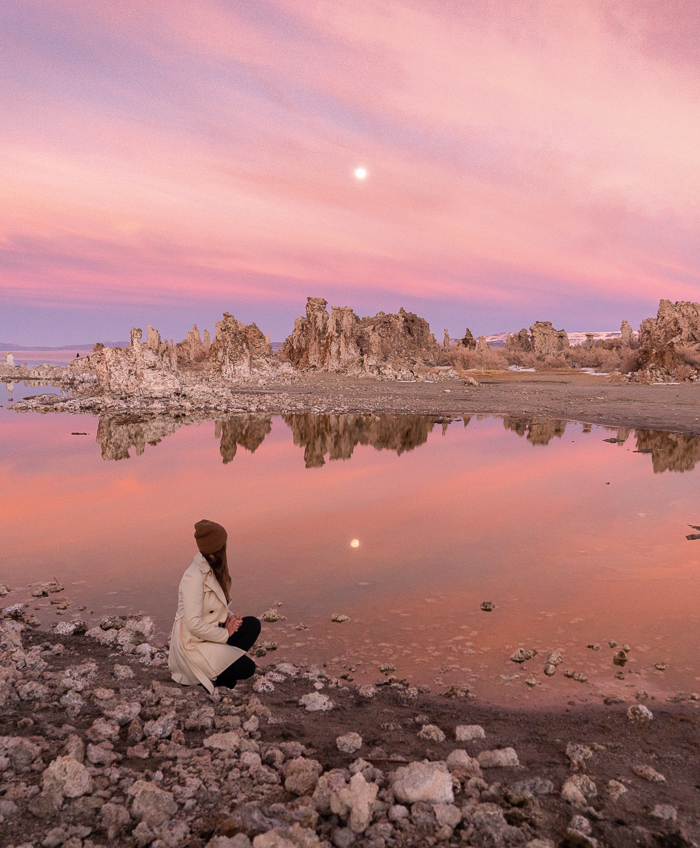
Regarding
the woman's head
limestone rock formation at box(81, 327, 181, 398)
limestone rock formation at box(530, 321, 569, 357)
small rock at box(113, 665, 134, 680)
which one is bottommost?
small rock at box(113, 665, 134, 680)

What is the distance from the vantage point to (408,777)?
3.70 m

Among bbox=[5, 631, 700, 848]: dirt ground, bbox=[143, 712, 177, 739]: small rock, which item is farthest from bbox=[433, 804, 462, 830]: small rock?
bbox=[143, 712, 177, 739]: small rock

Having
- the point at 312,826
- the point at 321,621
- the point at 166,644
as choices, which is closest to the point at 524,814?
the point at 312,826

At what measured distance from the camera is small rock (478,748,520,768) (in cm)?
410

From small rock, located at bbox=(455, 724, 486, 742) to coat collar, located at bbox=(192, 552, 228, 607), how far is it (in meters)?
2.51

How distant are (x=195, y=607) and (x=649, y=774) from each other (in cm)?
393

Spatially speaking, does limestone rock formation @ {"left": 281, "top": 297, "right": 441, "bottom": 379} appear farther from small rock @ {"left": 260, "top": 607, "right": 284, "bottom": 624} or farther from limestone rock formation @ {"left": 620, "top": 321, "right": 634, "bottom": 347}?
small rock @ {"left": 260, "top": 607, "right": 284, "bottom": 624}

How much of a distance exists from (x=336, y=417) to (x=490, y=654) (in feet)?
79.7

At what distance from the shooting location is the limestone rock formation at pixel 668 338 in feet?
191

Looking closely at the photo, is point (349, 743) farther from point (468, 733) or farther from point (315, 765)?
point (468, 733)

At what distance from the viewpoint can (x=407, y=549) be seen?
9531 mm

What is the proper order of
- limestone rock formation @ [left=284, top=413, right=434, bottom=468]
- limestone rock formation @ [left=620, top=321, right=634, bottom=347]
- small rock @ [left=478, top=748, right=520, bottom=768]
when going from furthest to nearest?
limestone rock formation @ [left=620, top=321, right=634, bottom=347]
limestone rock formation @ [left=284, top=413, right=434, bottom=468]
small rock @ [left=478, top=748, right=520, bottom=768]

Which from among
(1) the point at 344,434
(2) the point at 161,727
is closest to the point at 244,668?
(2) the point at 161,727

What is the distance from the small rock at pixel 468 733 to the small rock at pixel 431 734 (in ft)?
0.42
